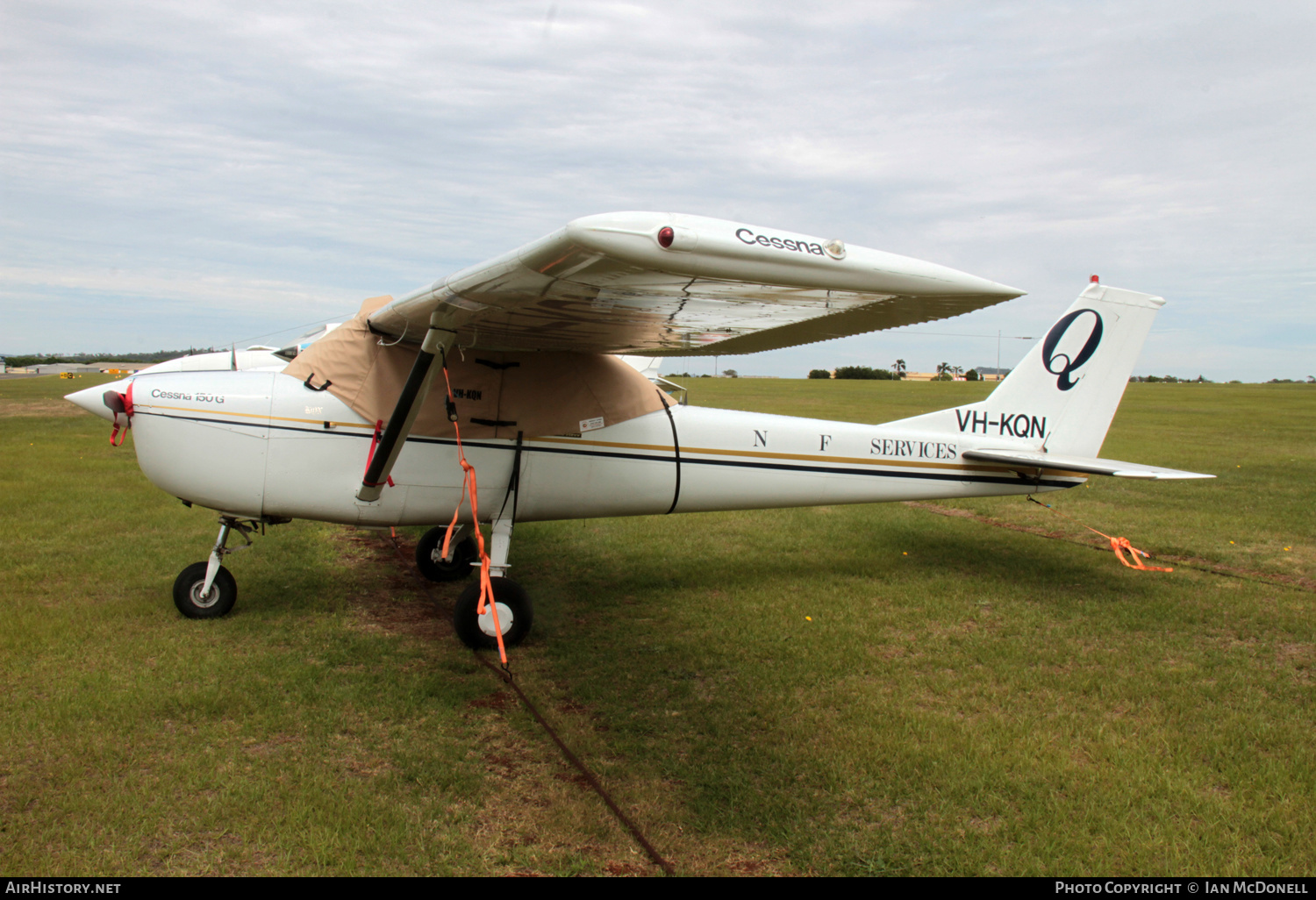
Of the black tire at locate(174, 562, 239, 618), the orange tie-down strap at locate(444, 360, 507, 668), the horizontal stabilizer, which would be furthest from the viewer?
the horizontal stabilizer

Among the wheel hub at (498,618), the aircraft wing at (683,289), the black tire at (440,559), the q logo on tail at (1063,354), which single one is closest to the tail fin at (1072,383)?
the q logo on tail at (1063,354)

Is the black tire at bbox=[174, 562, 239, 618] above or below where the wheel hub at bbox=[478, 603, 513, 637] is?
below

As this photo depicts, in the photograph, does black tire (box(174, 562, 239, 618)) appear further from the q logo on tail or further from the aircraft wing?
the q logo on tail

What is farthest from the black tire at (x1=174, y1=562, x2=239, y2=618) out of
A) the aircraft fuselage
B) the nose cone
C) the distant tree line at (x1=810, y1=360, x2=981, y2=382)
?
the distant tree line at (x1=810, y1=360, x2=981, y2=382)

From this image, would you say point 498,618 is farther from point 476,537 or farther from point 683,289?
point 683,289

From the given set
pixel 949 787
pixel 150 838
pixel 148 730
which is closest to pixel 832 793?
pixel 949 787

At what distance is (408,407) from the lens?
14.9ft

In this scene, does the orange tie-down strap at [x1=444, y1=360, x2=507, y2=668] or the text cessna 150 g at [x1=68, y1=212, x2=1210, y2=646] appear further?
the orange tie-down strap at [x1=444, y1=360, x2=507, y2=668]

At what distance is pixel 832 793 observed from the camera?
3.44m

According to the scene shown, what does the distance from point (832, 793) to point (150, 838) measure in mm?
2914

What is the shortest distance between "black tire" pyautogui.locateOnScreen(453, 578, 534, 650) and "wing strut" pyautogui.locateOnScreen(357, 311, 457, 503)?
0.97 meters

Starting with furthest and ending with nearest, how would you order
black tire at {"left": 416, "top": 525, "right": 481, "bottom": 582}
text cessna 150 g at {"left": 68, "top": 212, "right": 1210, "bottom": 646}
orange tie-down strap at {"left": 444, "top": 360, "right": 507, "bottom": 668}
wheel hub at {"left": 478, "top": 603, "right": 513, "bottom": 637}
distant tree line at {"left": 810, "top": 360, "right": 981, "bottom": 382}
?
distant tree line at {"left": 810, "top": 360, "right": 981, "bottom": 382}
black tire at {"left": 416, "top": 525, "right": 481, "bottom": 582}
wheel hub at {"left": 478, "top": 603, "right": 513, "bottom": 637}
orange tie-down strap at {"left": 444, "top": 360, "right": 507, "bottom": 668}
text cessna 150 g at {"left": 68, "top": 212, "right": 1210, "bottom": 646}

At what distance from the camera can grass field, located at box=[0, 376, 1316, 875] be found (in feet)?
10.1

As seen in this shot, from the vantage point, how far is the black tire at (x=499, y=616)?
200 inches
